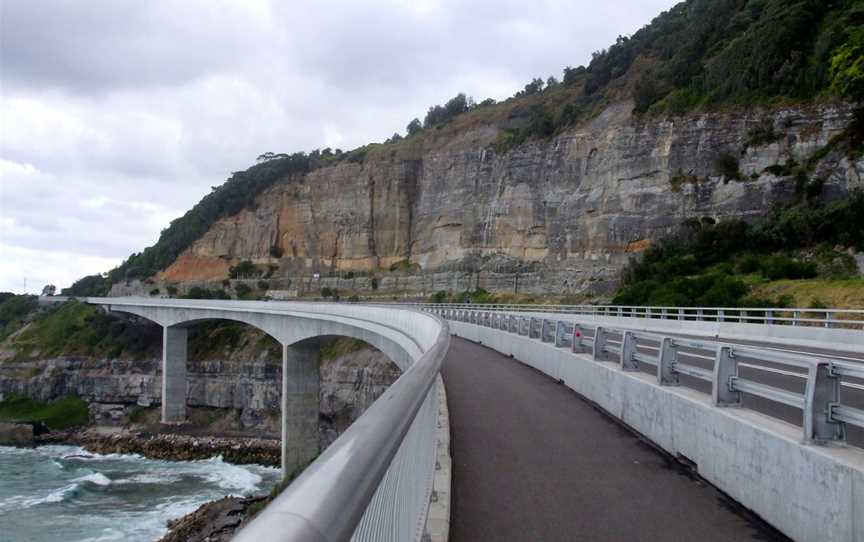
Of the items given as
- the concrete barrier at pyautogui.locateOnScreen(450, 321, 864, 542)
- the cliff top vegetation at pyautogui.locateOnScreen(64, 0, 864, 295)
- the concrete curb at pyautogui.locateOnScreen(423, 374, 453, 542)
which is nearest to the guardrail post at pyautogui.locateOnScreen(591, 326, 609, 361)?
the concrete barrier at pyautogui.locateOnScreen(450, 321, 864, 542)

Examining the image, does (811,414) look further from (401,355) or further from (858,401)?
(401,355)

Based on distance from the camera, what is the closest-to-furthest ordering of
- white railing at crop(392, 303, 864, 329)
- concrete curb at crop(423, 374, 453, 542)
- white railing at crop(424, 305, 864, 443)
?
concrete curb at crop(423, 374, 453, 542), white railing at crop(424, 305, 864, 443), white railing at crop(392, 303, 864, 329)

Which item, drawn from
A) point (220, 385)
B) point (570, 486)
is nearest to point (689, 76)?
point (220, 385)

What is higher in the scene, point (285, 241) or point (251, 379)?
point (285, 241)

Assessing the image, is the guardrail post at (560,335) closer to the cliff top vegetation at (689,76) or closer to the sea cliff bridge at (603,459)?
the sea cliff bridge at (603,459)

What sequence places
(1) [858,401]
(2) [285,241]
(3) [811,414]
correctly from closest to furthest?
1. (3) [811,414]
2. (1) [858,401]
3. (2) [285,241]

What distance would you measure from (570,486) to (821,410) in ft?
8.57

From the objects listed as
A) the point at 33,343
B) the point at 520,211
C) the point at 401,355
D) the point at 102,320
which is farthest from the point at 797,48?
the point at 33,343

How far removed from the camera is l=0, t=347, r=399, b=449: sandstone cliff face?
5019cm

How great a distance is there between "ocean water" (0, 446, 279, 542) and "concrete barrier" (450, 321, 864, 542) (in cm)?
2607

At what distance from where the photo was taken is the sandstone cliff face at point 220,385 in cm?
5019

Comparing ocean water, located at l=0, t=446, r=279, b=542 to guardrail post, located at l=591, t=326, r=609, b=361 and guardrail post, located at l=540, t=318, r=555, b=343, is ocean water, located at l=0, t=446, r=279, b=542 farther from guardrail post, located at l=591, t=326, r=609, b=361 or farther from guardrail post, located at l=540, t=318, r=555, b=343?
guardrail post, located at l=591, t=326, r=609, b=361

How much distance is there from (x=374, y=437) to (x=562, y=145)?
68.9m

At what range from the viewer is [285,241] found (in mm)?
98125
